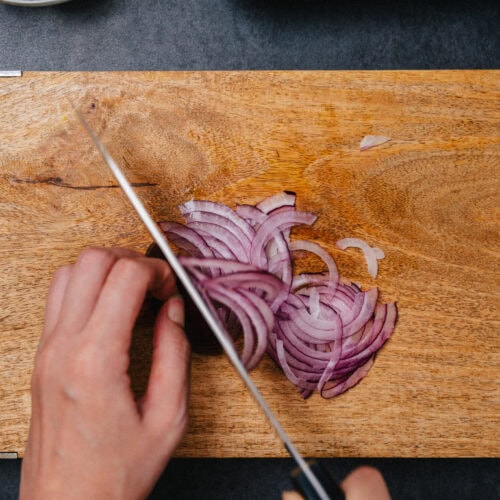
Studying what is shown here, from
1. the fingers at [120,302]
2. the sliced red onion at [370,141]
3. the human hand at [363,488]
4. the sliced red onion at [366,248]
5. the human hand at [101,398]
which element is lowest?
the human hand at [363,488]

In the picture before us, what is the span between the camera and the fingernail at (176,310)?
100cm

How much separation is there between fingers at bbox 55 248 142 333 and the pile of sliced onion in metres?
0.21

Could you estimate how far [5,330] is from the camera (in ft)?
3.79

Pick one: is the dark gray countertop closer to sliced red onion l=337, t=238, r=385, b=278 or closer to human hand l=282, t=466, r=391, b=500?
sliced red onion l=337, t=238, r=385, b=278

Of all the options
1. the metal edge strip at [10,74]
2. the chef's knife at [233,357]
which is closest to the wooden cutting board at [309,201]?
the metal edge strip at [10,74]

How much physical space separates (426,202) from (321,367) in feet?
1.34

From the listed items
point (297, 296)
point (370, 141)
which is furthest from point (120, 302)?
point (370, 141)

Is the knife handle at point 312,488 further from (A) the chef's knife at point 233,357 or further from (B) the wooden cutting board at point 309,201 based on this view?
(B) the wooden cutting board at point 309,201

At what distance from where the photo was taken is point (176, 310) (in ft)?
3.33

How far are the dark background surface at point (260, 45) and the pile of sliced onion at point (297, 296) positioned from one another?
36 cm

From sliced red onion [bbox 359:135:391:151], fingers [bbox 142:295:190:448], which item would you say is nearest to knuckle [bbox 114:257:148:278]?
fingers [bbox 142:295:190:448]

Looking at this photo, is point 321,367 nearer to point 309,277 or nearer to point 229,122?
point 309,277

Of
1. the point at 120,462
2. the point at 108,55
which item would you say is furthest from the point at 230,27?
the point at 120,462

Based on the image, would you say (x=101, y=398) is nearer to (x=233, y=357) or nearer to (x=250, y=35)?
(x=233, y=357)
